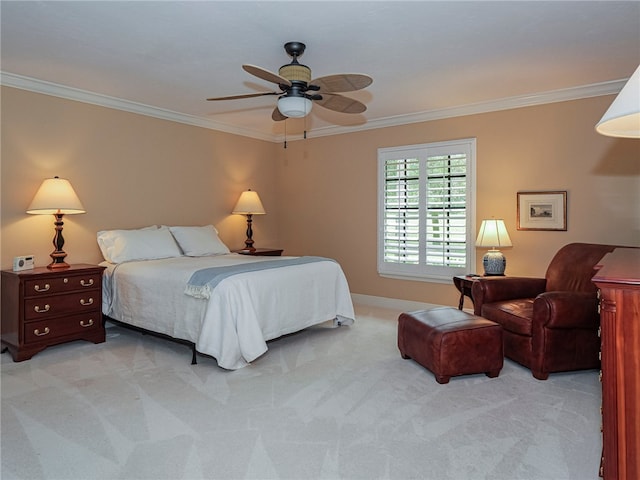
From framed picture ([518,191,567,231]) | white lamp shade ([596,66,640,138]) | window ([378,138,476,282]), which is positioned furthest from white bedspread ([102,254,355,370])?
white lamp shade ([596,66,640,138])

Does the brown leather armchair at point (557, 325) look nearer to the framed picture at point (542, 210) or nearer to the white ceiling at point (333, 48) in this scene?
the framed picture at point (542, 210)

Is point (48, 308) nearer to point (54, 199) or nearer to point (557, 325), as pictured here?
point (54, 199)

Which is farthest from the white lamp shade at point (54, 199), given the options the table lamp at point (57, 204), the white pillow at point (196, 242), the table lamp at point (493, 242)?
the table lamp at point (493, 242)

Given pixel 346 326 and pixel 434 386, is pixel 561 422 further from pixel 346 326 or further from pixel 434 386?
pixel 346 326

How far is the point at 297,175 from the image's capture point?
21.8 ft

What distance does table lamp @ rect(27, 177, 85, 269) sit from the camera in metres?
3.89

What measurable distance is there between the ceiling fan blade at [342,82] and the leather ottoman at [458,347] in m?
1.84

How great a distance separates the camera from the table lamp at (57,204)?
3891 mm

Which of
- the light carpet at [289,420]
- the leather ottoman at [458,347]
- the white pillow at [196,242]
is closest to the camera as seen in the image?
the light carpet at [289,420]

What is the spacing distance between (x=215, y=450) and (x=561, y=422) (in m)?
1.98

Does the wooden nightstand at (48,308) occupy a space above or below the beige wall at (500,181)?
below

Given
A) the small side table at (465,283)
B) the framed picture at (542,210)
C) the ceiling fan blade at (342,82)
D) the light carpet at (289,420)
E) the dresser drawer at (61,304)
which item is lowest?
the light carpet at (289,420)

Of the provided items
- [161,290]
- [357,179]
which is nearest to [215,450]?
[161,290]

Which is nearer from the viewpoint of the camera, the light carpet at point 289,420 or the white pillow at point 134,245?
the light carpet at point 289,420
